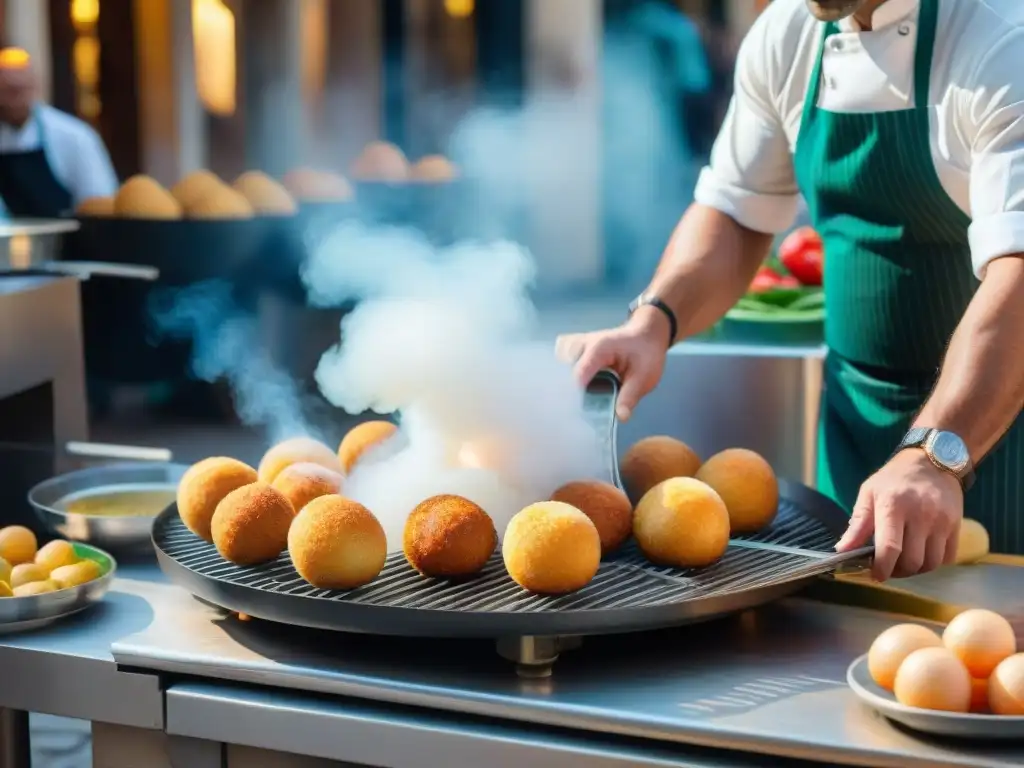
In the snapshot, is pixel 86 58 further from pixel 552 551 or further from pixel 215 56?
pixel 552 551

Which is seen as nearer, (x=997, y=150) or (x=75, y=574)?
(x=75, y=574)

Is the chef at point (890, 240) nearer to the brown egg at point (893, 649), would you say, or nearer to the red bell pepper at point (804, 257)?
the brown egg at point (893, 649)

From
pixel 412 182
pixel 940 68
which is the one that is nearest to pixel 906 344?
pixel 940 68

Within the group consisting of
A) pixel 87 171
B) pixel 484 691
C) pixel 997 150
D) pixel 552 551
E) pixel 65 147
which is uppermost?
pixel 65 147

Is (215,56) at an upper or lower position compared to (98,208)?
upper

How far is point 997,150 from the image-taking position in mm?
1698

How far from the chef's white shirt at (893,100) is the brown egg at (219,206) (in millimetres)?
1606

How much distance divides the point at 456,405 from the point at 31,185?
13.8 ft

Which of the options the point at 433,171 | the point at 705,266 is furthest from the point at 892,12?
the point at 433,171

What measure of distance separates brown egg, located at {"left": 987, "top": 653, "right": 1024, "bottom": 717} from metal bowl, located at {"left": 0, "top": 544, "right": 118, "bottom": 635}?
0.98 meters

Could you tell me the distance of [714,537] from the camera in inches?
56.2

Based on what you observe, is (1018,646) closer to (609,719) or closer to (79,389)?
(609,719)

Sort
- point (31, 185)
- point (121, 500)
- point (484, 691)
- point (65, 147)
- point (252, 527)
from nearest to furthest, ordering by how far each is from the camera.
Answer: point (484, 691) → point (252, 527) → point (121, 500) → point (31, 185) → point (65, 147)

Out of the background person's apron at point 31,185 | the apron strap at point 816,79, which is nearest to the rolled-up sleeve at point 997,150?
the apron strap at point 816,79
